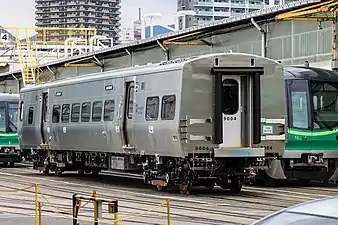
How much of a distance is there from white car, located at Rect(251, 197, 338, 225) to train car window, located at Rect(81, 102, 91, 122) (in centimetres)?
1947

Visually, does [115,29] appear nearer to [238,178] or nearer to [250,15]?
[250,15]

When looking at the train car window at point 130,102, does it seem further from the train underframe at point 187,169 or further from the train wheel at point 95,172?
the train wheel at point 95,172

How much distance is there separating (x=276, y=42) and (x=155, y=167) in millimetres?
10672

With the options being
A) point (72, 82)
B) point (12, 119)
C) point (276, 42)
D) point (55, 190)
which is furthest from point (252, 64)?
point (12, 119)

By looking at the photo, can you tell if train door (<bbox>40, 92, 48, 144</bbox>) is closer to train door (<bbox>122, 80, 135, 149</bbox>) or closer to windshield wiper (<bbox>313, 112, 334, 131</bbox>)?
train door (<bbox>122, 80, 135, 149</bbox>)

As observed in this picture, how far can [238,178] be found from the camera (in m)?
19.9

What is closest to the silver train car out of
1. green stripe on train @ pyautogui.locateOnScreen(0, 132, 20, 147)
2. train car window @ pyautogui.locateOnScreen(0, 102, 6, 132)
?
green stripe on train @ pyautogui.locateOnScreen(0, 132, 20, 147)

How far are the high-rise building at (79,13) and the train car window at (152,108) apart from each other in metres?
150

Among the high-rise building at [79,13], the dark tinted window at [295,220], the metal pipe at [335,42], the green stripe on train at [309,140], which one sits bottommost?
the dark tinted window at [295,220]

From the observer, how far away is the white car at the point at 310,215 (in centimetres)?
445

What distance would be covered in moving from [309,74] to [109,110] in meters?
5.60

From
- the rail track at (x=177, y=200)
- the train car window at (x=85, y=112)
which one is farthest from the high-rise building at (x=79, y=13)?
the rail track at (x=177, y=200)

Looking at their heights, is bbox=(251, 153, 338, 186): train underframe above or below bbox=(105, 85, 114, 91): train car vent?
below

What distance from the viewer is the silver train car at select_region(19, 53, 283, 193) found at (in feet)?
61.2
